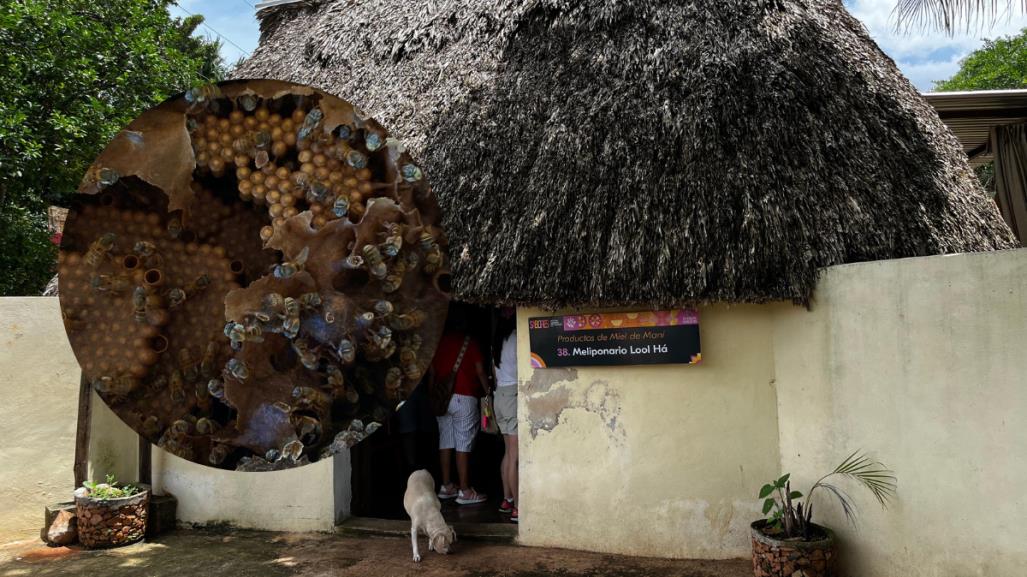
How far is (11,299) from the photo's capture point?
200 inches

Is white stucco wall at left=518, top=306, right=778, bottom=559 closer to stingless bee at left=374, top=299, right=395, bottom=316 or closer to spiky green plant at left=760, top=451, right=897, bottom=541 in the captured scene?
spiky green plant at left=760, top=451, right=897, bottom=541

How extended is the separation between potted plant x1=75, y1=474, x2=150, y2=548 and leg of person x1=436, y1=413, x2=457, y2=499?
7.39 feet

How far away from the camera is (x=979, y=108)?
606 centimetres

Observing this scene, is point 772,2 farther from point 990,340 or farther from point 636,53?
point 990,340

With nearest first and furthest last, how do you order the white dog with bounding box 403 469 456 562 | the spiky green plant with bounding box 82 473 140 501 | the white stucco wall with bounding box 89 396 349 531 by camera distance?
the white dog with bounding box 403 469 456 562 < the spiky green plant with bounding box 82 473 140 501 < the white stucco wall with bounding box 89 396 349 531

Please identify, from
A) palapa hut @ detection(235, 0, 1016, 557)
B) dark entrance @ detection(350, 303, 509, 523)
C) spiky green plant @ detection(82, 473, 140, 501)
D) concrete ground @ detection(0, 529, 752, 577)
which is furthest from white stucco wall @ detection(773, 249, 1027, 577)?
spiky green plant @ detection(82, 473, 140, 501)

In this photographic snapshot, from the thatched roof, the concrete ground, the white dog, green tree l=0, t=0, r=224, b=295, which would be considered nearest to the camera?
the thatched roof

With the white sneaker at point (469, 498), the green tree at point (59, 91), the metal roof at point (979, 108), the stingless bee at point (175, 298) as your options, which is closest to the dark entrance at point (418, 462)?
the white sneaker at point (469, 498)

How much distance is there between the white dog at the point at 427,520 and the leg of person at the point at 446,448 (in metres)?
0.81

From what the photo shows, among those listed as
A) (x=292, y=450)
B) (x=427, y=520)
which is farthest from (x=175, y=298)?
(x=427, y=520)

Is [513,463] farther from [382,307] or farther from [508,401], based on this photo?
[382,307]

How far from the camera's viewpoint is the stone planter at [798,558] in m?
3.39

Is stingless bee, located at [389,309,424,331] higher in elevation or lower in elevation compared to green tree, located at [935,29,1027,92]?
lower

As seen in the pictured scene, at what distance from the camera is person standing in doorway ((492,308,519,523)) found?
16.2ft
